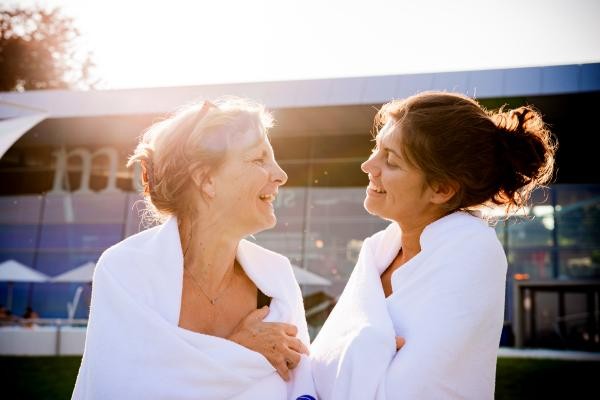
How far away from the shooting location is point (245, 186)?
2814mm

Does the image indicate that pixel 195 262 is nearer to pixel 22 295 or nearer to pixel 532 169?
pixel 532 169

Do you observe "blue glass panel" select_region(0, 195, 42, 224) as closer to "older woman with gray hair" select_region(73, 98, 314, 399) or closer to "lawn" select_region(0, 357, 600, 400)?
"lawn" select_region(0, 357, 600, 400)

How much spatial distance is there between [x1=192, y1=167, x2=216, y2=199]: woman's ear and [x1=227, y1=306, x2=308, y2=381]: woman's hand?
0.65 meters

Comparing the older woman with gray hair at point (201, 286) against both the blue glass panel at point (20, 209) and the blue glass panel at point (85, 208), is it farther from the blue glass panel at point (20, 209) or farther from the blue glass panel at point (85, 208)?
the blue glass panel at point (20, 209)

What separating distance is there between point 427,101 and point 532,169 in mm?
573

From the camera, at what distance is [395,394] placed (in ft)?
6.97

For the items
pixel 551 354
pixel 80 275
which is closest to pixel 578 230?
pixel 551 354

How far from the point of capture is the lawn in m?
7.88

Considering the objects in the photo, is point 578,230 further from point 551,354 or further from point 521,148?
point 521,148

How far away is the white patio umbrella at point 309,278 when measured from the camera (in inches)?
464

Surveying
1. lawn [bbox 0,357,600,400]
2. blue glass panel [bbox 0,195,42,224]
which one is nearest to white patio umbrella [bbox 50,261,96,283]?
blue glass panel [bbox 0,195,42,224]

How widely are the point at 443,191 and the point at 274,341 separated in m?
1.04

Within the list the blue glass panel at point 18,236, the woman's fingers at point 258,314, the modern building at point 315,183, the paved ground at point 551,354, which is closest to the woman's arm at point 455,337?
the woman's fingers at point 258,314

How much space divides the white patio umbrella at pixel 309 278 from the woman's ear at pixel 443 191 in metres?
9.17
